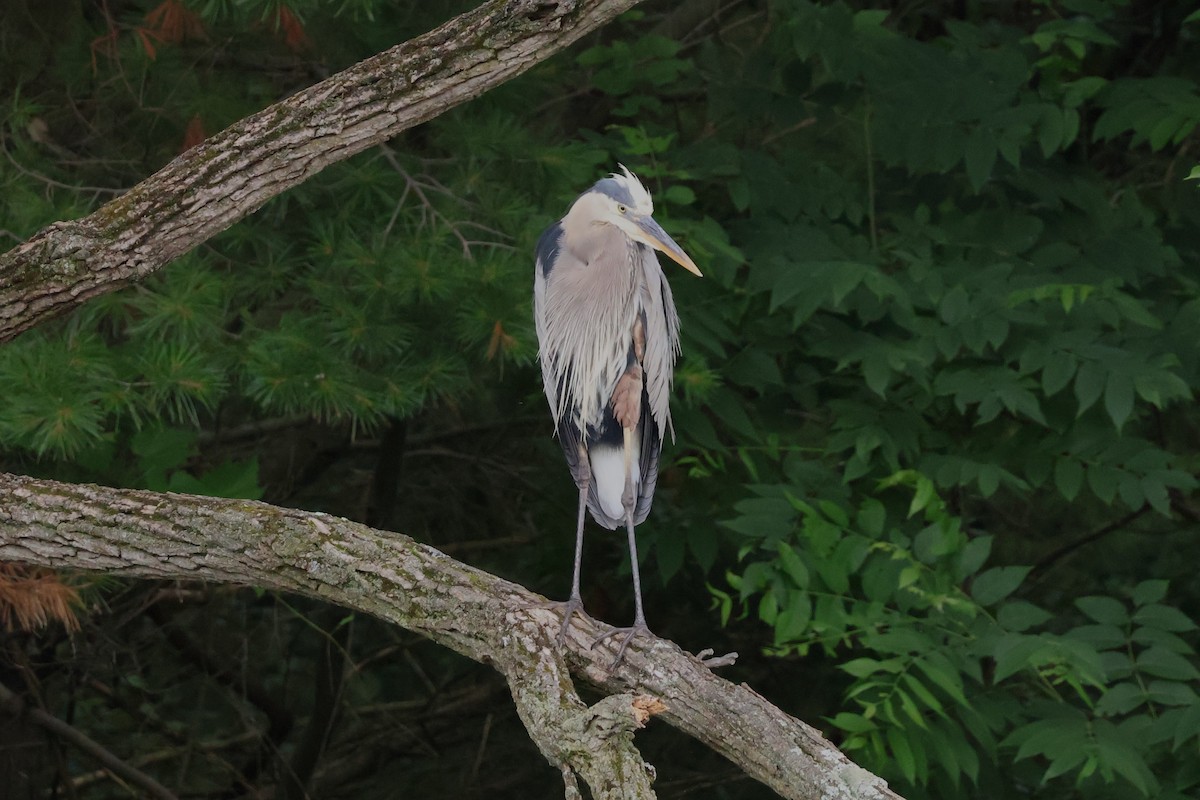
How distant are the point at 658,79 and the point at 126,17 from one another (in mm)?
1254

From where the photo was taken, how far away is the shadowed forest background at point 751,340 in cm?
251

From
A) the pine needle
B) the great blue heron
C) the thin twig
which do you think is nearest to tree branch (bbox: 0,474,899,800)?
the pine needle

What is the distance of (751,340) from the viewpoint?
314cm

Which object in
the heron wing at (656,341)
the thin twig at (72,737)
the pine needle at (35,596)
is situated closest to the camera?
the pine needle at (35,596)

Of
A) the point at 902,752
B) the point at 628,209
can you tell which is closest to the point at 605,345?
the point at 628,209

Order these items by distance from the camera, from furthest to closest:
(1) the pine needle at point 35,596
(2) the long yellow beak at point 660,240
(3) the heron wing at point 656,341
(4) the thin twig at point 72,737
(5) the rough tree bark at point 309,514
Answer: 1. (4) the thin twig at point 72,737
2. (3) the heron wing at point 656,341
3. (1) the pine needle at point 35,596
4. (2) the long yellow beak at point 660,240
5. (5) the rough tree bark at point 309,514

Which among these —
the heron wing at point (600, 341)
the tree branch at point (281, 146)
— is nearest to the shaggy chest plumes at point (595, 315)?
the heron wing at point (600, 341)

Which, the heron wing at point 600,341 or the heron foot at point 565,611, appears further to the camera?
the heron wing at point 600,341

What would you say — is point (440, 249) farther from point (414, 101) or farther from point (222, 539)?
point (222, 539)

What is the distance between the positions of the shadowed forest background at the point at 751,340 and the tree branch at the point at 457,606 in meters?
0.24

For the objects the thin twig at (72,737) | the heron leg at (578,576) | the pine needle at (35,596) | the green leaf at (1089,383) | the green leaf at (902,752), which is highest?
the pine needle at (35,596)

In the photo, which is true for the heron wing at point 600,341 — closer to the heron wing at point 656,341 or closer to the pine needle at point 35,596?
the heron wing at point 656,341

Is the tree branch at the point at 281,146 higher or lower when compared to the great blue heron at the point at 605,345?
higher

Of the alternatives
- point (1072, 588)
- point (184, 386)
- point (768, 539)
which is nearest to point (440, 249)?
point (184, 386)
